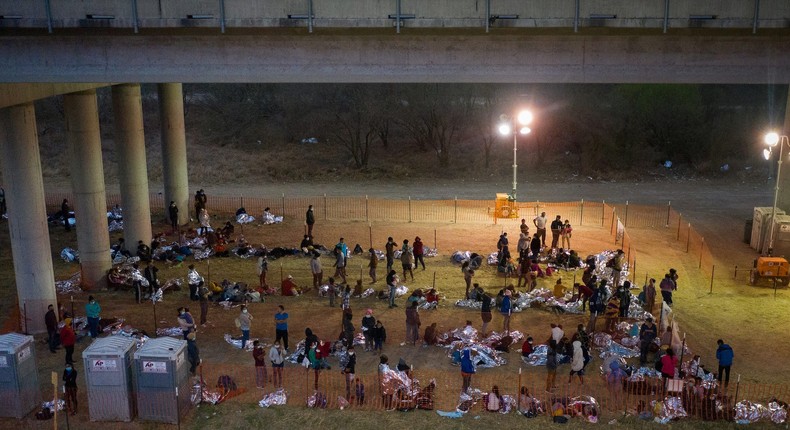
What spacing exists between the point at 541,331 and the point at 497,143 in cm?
3068

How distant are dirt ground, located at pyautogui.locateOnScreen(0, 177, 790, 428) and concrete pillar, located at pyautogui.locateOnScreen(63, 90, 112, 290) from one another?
1.50 m

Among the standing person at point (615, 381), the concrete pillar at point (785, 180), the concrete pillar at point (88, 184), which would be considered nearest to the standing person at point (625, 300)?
the standing person at point (615, 381)

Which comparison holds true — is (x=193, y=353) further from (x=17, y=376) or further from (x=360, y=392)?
(x=360, y=392)

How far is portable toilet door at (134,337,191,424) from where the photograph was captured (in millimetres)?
14758

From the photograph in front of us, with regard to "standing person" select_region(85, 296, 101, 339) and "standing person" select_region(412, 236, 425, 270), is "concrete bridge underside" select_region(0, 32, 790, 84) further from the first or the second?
"standing person" select_region(412, 236, 425, 270)

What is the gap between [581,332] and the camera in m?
17.2

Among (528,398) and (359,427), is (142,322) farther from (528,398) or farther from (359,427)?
(528,398)

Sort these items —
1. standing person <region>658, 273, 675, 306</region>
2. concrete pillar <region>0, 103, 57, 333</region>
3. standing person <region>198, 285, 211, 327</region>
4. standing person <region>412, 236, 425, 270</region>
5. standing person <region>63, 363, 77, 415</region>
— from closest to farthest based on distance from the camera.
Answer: standing person <region>63, 363, 77, 415</region>
concrete pillar <region>0, 103, 57, 333</region>
standing person <region>198, 285, 211, 327</region>
standing person <region>658, 273, 675, 306</region>
standing person <region>412, 236, 425, 270</region>

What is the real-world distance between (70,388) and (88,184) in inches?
401

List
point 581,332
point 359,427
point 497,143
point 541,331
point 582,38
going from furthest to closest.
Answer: point 497,143, point 541,331, point 582,38, point 581,332, point 359,427

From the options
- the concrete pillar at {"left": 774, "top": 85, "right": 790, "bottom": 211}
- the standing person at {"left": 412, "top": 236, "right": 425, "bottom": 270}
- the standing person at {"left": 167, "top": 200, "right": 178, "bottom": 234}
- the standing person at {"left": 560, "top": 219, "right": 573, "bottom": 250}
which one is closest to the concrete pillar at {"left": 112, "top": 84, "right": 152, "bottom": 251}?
the standing person at {"left": 167, "top": 200, "right": 178, "bottom": 234}


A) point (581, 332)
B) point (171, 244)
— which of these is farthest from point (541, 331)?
point (171, 244)

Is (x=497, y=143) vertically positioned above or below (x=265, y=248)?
above

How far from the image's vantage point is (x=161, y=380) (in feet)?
48.9
